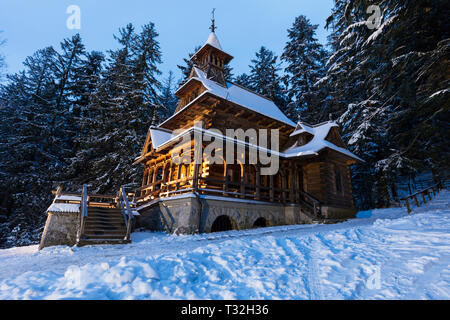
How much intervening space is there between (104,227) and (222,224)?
20.8ft

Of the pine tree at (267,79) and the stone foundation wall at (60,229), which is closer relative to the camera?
the stone foundation wall at (60,229)

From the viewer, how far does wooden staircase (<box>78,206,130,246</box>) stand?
939 cm

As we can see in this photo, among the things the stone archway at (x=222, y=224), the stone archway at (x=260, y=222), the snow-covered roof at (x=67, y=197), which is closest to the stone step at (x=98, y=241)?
the snow-covered roof at (x=67, y=197)

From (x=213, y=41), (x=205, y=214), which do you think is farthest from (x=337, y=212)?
(x=213, y=41)

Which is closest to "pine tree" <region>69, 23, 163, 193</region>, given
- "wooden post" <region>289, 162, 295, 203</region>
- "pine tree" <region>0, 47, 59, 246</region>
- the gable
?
"pine tree" <region>0, 47, 59, 246</region>

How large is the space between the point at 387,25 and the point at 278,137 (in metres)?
11.4

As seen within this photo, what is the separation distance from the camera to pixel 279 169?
16.0 metres

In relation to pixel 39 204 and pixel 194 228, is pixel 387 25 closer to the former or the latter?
pixel 194 228

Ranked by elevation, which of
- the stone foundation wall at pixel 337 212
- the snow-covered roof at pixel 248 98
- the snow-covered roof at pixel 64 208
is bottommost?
the snow-covered roof at pixel 64 208

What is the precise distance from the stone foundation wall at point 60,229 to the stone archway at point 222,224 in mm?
7032

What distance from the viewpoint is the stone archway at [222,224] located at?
1323 centimetres

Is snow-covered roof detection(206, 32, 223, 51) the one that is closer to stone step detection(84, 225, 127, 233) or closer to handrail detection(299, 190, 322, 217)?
handrail detection(299, 190, 322, 217)

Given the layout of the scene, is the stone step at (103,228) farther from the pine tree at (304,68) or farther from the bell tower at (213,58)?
the pine tree at (304,68)

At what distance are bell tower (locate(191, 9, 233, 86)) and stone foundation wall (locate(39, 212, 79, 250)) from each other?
52.6 feet
